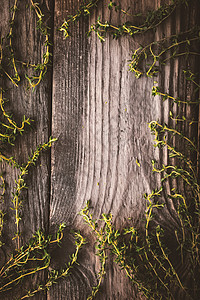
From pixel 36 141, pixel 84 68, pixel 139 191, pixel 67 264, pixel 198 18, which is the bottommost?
pixel 67 264

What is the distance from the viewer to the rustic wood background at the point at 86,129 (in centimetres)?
77

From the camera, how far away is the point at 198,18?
2.49 feet

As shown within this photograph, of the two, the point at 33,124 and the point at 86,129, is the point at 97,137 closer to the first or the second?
the point at 86,129

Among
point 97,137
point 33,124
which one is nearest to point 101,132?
point 97,137

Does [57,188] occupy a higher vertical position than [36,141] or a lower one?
lower

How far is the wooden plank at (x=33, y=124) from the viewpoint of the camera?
0.79 metres

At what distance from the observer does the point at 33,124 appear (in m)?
0.80

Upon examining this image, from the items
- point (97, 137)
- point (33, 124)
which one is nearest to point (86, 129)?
point (97, 137)

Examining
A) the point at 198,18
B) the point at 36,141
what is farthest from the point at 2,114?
the point at 198,18

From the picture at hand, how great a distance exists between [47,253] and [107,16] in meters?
0.65

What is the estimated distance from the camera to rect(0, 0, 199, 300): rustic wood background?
771mm

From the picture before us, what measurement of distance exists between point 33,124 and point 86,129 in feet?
0.48

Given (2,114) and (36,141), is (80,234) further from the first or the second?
(2,114)

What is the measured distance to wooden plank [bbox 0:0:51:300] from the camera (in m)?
0.79
